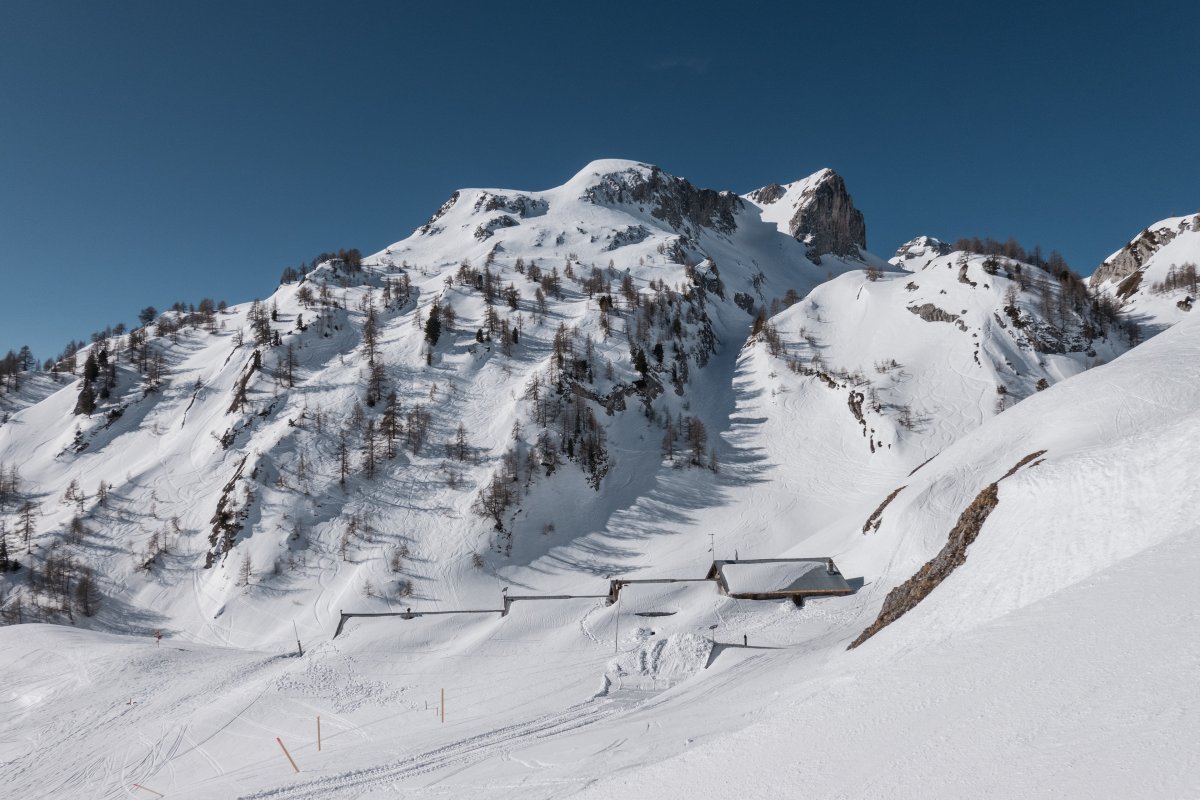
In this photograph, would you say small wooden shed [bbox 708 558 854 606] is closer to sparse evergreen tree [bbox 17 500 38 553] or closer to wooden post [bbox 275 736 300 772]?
wooden post [bbox 275 736 300 772]

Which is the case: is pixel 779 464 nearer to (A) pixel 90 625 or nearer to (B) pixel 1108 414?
(B) pixel 1108 414

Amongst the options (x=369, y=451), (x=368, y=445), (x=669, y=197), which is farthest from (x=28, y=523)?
(x=669, y=197)

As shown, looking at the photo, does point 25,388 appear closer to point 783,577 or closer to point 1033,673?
point 783,577

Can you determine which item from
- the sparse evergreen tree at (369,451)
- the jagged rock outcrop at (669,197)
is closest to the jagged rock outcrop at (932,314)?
the sparse evergreen tree at (369,451)

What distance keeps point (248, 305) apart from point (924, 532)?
12057cm

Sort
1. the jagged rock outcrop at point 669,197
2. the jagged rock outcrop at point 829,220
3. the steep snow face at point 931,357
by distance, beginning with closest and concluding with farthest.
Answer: the steep snow face at point 931,357 → the jagged rock outcrop at point 669,197 → the jagged rock outcrop at point 829,220

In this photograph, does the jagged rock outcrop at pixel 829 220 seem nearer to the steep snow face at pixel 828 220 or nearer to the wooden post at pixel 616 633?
the steep snow face at pixel 828 220

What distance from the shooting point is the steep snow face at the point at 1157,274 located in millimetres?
73750

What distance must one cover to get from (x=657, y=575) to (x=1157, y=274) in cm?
10309

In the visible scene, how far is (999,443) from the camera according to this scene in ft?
108

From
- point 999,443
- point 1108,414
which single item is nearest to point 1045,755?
point 1108,414

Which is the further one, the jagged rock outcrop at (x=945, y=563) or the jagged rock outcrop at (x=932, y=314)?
the jagged rock outcrop at (x=932, y=314)

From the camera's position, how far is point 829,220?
189250 mm

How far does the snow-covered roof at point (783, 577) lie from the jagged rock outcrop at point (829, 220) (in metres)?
169
